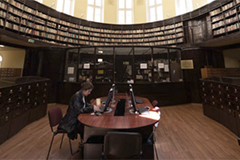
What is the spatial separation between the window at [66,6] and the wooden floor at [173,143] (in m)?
7.11

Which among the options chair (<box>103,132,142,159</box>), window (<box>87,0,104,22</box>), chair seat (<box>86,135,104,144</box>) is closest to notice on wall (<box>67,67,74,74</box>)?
chair seat (<box>86,135,104,144</box>)

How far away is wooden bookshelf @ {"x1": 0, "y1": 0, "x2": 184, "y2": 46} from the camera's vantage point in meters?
4.23

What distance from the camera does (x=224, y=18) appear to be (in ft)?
14.2

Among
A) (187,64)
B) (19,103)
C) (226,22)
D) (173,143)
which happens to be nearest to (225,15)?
(226,22)

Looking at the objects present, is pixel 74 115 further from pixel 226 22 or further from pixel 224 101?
pixel 226 22

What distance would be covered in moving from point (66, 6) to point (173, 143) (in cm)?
897

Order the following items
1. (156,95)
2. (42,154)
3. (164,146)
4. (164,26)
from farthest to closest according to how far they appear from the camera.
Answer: (164,26), (156,95), (164,146), (42,154)

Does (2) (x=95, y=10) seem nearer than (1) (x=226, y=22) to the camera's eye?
No

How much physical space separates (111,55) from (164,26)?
14.0 feet

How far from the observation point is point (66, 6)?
6.80 meters

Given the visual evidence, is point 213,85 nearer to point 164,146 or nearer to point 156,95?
point 156,95

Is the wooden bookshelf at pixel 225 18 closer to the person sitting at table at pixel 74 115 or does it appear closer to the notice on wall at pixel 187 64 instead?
the notice on wall at pixel 187 64

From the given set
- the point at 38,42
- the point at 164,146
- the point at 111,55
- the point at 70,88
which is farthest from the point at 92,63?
the point at 164,146

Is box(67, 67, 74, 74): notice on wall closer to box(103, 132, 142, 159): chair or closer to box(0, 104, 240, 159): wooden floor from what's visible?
box(0, 104, 240, 159): wooden floor
